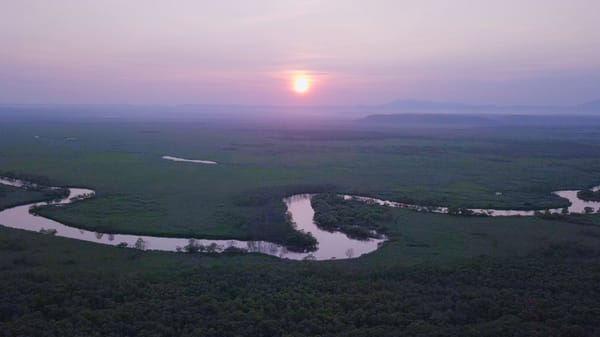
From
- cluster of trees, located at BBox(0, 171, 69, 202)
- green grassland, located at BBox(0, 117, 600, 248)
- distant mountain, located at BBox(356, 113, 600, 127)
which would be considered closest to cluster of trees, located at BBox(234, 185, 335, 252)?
green grassland, located at BBox(0, 117, 600, 248)

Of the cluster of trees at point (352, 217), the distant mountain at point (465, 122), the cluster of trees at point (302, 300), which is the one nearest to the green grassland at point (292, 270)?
the cluster of trees at point (302, 300)

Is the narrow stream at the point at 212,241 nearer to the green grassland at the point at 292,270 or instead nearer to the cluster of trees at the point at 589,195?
the green grassland at the point at 292,270

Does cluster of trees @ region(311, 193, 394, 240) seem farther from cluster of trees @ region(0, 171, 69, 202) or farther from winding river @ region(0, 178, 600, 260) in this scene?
cluster of trees @ region(0, 171, 69, 202)

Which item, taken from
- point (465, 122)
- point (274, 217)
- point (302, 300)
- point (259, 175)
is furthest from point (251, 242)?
point (465, 122)

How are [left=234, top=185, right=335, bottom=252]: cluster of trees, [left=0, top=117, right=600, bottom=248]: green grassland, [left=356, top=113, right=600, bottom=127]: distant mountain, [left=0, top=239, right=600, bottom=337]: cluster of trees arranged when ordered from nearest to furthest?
[left=0, top=239, right=600, bottom=337]: cluster of trees, [left=234, top=185, right=335, bottom=252]: cluster of trees, [left=0, top=117, right=600, bottom=248]: green grassland, [left=356, top=113, right=600, bottom=127]: distant mountain

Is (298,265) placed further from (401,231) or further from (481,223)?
(481,223)

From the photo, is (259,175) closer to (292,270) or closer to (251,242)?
(251,242)

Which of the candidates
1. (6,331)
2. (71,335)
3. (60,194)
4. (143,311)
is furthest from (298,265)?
(60,194)
